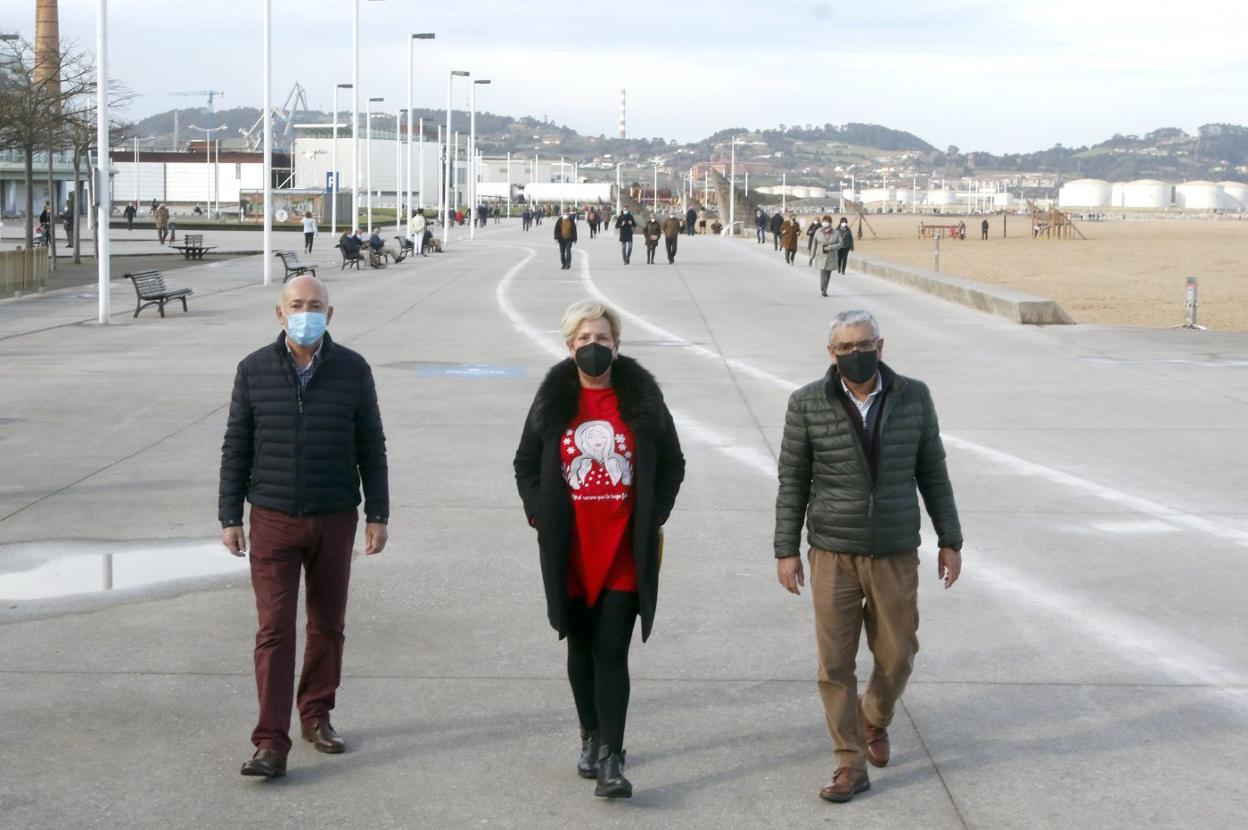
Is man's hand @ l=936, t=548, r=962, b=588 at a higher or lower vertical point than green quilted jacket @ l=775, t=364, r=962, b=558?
lower

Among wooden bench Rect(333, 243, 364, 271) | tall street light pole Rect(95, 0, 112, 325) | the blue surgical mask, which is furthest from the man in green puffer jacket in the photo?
wooden bench Rect(333, 243, 364, 271)

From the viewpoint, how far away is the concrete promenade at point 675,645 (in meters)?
5.25

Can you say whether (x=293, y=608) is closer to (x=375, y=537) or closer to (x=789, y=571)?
(x=375, y=537)

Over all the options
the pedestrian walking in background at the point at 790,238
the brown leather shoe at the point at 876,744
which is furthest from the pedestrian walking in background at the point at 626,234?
the brown leather shoe at the point at 876,744

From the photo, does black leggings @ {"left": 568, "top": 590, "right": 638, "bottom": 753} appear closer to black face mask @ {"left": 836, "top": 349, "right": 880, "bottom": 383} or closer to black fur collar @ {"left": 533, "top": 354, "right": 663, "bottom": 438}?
black fur collar @ {"left": 533, "top": 354, "right": 663, "bottom": 438}

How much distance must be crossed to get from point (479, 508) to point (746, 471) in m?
2.27

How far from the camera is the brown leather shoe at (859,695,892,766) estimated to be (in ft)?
18.2

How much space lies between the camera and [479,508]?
33.4 ft

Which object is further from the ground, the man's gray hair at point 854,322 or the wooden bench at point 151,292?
the man's gray hair at point 854,322

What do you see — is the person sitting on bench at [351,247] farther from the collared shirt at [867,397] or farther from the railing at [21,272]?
the collared shirt at [867,397]

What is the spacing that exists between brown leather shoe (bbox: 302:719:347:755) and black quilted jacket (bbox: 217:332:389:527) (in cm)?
76

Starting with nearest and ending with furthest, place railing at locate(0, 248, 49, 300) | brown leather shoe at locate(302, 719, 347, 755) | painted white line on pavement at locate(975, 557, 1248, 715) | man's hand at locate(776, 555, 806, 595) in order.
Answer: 1. man's hand at locate(776, 555, 806, 595)
2. brown leather shoe at locate(302, 719, 347, 755)
3. painted white line on pavement at locate(975, 557, 1248, 715)
4. railing at locate(0, 248, 49, 300)

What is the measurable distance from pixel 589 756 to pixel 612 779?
0.24 metres

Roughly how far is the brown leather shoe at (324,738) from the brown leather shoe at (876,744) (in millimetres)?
1792
